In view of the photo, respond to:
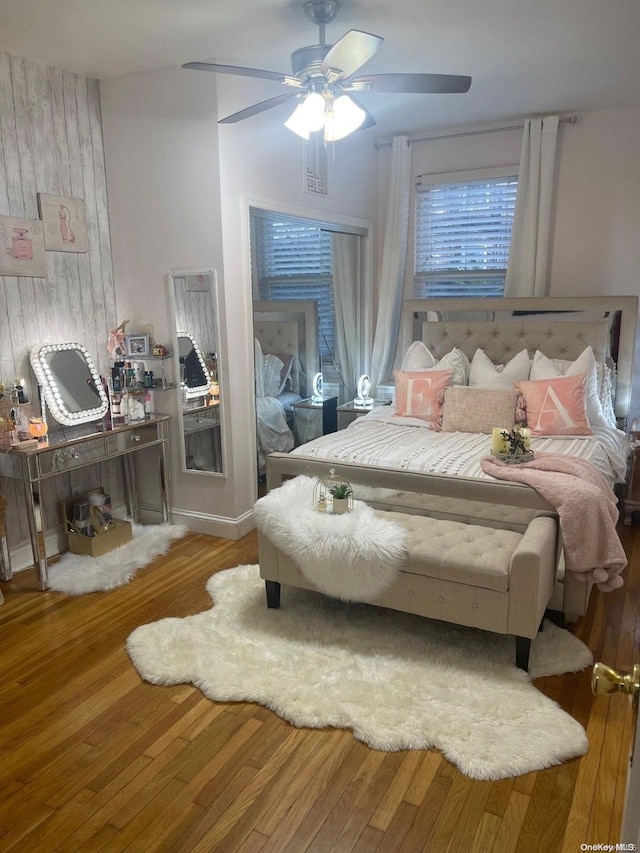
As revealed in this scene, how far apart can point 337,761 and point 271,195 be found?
3.16m

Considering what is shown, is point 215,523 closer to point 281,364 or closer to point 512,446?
point 281,364

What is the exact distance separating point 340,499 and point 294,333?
175 cm

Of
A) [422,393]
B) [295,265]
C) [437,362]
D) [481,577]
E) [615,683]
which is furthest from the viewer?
[437,362]

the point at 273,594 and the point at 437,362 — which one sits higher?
the point at 437,362

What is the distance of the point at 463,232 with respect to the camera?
4957 mm

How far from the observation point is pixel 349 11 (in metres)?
2.79

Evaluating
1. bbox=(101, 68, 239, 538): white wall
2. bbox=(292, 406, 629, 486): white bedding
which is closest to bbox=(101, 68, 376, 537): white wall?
bbox=(101, 68, 239, 538): white wall

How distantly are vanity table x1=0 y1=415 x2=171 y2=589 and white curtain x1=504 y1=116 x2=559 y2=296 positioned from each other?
2.76m

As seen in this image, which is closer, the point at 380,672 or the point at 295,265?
the point at 380,672

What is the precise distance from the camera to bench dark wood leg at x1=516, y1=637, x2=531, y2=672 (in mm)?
2471

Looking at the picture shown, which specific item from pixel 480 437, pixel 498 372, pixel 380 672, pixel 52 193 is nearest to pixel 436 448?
pixel 480 437

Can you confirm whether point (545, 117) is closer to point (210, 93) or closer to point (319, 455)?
point (210, 93)

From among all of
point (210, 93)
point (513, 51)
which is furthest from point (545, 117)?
point (210, 93)

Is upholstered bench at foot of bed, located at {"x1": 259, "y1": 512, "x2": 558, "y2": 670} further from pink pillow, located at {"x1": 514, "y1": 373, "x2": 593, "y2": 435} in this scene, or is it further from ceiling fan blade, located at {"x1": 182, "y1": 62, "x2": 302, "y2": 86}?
ceiling fan blade, located at {"x1": 182, "y1": 62, "x2": 302, "y2": 86}
